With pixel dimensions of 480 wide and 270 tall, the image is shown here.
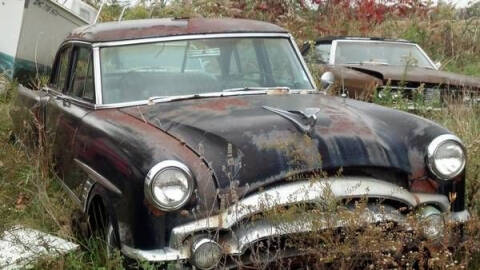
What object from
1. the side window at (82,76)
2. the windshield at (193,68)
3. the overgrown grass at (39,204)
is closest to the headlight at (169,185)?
the overgrown grass at (39,204)

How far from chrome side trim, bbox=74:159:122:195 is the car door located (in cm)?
7

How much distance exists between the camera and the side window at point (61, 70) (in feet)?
17.4

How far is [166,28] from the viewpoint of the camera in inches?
182

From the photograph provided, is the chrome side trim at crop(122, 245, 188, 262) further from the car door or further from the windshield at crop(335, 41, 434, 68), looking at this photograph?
the windshield at crop(335, 41, 434, 68)

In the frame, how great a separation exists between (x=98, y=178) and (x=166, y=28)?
56.7 inches

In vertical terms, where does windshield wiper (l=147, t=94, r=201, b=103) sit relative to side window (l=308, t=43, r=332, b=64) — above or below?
below

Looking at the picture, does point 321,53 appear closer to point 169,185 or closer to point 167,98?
point 167,98

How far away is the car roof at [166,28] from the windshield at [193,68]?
7cm

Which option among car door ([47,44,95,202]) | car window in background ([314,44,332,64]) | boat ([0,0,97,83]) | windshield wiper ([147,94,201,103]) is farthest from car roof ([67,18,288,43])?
boat ([0,0,97,83])

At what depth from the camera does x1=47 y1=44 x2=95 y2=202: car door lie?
424 centimetres

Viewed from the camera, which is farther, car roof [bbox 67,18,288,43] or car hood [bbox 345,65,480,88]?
car hood [bbox 345,65,480,88]

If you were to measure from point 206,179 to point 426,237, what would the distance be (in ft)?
3.59

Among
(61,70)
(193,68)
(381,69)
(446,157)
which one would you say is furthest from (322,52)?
(446,157)

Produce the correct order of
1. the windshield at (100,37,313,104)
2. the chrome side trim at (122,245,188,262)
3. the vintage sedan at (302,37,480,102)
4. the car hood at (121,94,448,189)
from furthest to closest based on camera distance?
the vintage sedan at (302,37,480,102), the windshield at (100,37,313,104), the car hood at (121,94,448,189), the chrome side trim at (122,245,188,262)
